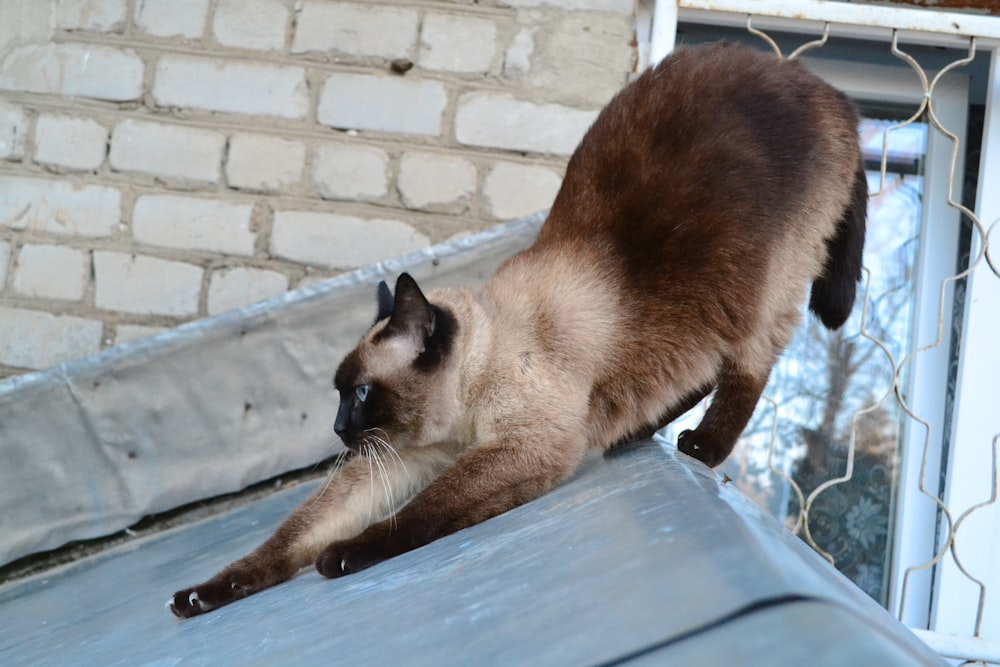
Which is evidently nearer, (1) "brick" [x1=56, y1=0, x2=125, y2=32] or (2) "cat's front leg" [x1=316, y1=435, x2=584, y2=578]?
(2) "cat's front leg" [x1=316, y1=435, x2=584, y2=578]

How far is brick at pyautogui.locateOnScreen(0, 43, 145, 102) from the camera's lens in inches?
113

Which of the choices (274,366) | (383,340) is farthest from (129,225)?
(383,340)

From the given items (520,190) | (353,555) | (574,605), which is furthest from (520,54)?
(574,605)

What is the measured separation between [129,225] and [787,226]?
2.01 meters

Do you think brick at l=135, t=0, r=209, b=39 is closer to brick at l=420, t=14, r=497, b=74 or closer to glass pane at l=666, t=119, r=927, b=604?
brick at l=420, t=14, r=497, b=74

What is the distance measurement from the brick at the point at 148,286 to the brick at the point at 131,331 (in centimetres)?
5

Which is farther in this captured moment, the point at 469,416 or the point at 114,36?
the point at 114,36

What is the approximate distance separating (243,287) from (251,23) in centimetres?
82

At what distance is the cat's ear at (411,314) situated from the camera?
5.30 ft

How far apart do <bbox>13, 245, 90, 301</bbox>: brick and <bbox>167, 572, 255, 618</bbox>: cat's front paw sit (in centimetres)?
166

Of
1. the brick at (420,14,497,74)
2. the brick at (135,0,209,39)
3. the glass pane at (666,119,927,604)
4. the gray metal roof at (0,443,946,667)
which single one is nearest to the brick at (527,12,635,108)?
the brick at (420,14,497,74)

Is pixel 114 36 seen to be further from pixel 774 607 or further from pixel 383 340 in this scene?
pixel 774 607

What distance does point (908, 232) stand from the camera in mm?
2881

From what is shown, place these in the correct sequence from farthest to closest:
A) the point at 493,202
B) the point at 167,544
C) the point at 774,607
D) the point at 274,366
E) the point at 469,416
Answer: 1. the point at 493,202
2. the point at 274,366
3. the point at 167,544
4. the point at 469,416
5. the point at 774,607
